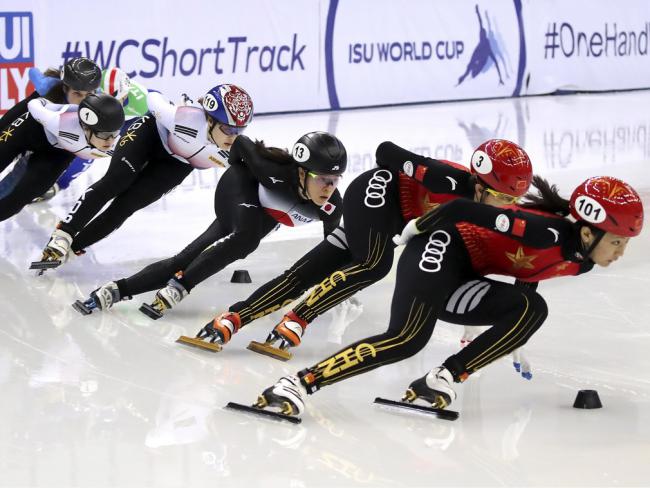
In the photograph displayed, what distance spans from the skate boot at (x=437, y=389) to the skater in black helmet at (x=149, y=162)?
6.89ft

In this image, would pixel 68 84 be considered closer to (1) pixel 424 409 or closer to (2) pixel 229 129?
(2) pixel 229 129

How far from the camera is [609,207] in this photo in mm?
3613

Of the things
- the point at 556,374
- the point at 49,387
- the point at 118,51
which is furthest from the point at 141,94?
the point at 118,51

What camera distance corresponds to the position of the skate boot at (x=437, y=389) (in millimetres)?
3832

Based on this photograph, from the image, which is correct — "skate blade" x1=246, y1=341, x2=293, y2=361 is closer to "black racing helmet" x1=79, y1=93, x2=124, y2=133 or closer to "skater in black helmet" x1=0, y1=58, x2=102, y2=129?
"black racing helmet" x1=79, y1=93, x2=124, y2=133

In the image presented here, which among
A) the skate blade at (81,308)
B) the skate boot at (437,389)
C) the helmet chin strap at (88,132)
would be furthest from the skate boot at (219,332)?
the helmet chin strap at (88,132)

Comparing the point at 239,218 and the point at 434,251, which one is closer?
the point at 434,251

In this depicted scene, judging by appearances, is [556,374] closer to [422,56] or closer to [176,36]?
[176,36]

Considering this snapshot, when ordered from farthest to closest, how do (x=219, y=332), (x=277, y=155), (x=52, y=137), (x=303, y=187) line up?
(x=52, y=137) → (x=277, y=155) → (x=303, y=187) → (x=219, y=332)

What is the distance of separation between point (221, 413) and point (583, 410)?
129 centimetres

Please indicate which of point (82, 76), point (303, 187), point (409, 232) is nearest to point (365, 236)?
point (303, 187)

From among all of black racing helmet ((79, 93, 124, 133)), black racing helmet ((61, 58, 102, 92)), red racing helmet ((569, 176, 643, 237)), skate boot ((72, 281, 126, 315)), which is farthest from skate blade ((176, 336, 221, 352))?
black racing helmet ((61, 58, 102, 92))

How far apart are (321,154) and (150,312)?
1223 mm

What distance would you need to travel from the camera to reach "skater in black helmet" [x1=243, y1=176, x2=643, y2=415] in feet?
12.1
